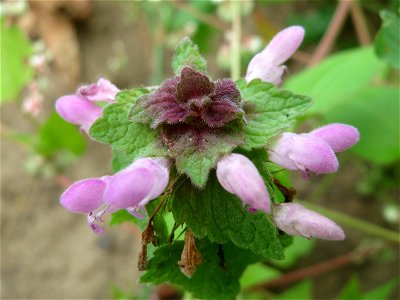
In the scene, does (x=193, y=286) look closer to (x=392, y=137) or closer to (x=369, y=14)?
(x=392, y=137)

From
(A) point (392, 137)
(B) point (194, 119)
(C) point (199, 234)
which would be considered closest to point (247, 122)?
(B) point (194, 119)

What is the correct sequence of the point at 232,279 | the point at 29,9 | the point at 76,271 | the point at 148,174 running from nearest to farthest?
1. the point at 148,174
2. the point at 232,279
3. the point at 76,271
4. the point at 29,9

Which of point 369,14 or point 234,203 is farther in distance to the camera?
point 369,14

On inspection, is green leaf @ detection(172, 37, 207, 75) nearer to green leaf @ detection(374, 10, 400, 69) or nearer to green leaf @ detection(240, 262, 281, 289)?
green leaf @ detection(374, 10, 400, 69)

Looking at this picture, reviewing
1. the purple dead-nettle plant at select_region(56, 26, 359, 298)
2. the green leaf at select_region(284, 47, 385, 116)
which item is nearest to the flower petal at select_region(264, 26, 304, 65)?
the purple dead-nettle plant at select_region(56, 26, 359, 298)

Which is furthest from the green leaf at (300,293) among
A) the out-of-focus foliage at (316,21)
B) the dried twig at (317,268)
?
the out-of-focus foliage at (316,21)

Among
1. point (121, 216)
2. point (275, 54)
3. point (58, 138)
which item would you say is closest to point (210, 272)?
point (121, 216)

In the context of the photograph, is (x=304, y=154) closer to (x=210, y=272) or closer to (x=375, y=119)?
(x=210, y=272)
